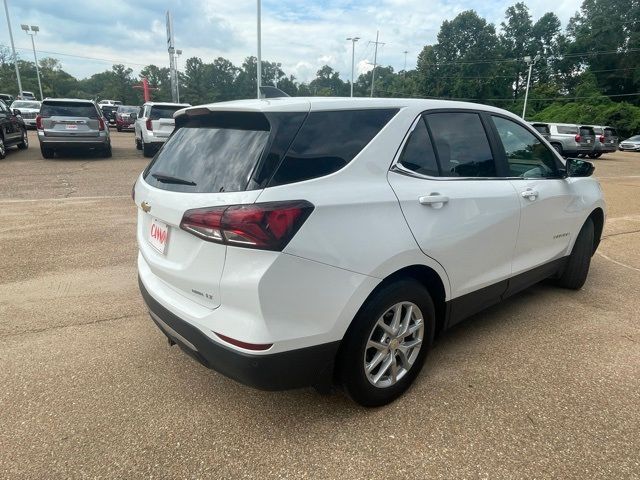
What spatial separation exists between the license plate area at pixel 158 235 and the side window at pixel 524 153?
2.41m

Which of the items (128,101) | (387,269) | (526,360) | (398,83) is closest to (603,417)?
(526,360)

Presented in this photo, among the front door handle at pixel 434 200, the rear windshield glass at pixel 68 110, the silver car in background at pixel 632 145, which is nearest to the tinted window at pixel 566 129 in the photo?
the silver car in background at pixel 632 145

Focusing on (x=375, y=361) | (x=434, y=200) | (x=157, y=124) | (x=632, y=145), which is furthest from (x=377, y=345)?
(x=632, y=145)

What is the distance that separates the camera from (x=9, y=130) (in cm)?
1340

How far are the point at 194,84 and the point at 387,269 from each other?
10626cm

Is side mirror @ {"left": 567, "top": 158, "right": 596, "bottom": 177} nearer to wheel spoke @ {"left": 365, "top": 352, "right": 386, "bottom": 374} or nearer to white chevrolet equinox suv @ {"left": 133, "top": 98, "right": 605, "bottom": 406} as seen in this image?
white chevrolet equinox suv @ {"left": 133, "top": 98, "right": 605, "bottom": 406}

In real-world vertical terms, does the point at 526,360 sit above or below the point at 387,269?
below

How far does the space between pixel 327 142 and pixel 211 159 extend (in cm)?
60

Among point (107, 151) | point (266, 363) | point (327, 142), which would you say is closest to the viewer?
point (266, 363)

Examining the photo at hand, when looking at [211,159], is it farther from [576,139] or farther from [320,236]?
[576,139]

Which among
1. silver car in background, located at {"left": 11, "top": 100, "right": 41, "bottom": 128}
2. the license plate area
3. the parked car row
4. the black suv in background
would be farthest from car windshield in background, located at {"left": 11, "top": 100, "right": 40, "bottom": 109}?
the license plate area

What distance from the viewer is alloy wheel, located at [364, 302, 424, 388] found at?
95.2 inches

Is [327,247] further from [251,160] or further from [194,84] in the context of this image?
[194,84]

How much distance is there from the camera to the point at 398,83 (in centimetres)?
8550
